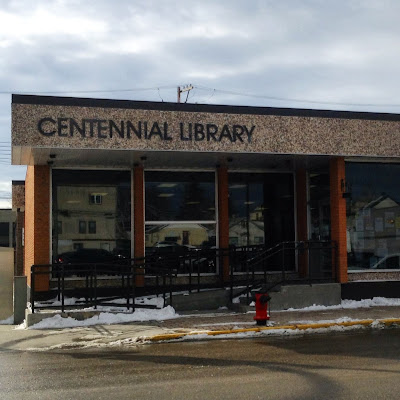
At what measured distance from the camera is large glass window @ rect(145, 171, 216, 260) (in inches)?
677

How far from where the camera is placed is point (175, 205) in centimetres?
1752

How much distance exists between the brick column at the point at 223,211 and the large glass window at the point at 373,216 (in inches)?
135

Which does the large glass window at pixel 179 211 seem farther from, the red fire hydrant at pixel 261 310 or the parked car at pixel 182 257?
the red fire hydrant at pixel 261 310

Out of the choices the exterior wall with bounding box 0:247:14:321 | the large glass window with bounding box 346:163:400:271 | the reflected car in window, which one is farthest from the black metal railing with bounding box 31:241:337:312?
the exterior wall with bounding box 0:247:14:321

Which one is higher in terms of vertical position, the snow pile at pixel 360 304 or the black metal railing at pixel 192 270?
the black metal railing at pixel 192 270

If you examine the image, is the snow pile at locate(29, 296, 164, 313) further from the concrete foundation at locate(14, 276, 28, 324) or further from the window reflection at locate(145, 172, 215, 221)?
the window reflection at locate(145, 172, 215, 221)

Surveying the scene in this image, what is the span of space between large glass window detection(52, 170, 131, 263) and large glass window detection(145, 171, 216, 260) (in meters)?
0.69

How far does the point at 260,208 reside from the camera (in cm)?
1850

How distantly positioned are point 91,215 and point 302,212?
20.7 feet

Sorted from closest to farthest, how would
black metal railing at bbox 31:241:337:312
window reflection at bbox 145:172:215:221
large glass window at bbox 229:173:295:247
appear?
black metal railing at bbox 31:241:337:312, window reflection at bbox 145:172:215:221, large glass window at bbox 229:173:295:247

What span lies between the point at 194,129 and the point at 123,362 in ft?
23.0

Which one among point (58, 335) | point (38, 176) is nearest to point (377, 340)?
point (58, 335)

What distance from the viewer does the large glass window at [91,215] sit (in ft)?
54.2

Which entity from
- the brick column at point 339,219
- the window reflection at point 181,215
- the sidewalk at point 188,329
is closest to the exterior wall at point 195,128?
the brick column at point 339,219
